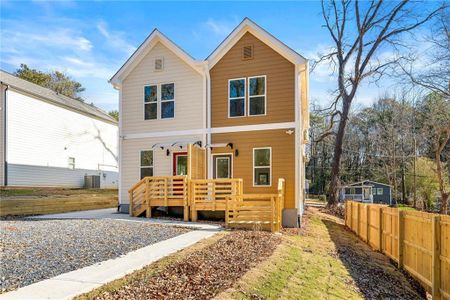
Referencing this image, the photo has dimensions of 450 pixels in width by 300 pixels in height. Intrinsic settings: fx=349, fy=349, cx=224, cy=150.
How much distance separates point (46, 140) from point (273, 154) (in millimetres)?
15101

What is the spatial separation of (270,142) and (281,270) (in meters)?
7.13

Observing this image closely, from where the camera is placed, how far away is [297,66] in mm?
12797

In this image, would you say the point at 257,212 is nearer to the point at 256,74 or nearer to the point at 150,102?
the point at 256,74

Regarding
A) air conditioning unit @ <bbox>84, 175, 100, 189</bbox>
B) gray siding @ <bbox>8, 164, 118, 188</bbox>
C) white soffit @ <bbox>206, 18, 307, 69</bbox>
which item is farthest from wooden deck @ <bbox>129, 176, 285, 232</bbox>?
air conditioning unit @ <bbox>84, 175, 100, 189</bbox>

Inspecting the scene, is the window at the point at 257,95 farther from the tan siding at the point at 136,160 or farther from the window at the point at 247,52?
the tan siding at the point at 136,160

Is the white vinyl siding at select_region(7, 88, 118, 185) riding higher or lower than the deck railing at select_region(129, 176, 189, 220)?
higher

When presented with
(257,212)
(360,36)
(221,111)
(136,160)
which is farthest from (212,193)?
(360,36)

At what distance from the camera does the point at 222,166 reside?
13906mm

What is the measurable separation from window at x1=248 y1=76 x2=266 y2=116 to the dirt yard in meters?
5.50

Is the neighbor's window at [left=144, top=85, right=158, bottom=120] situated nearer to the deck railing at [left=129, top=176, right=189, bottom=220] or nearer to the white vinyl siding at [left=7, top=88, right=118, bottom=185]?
the deck railing at [left=129, top=176, right=189, bottom=220]

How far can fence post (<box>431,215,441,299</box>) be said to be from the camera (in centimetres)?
643

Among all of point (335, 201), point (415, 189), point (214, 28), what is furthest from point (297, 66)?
point (415, 189)

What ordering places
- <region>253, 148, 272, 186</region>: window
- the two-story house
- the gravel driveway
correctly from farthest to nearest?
<region>253, 148, 272, 186</region>: window, the two-story house, the gravel driveway

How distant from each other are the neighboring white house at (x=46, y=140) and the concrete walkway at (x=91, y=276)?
14681 mm
